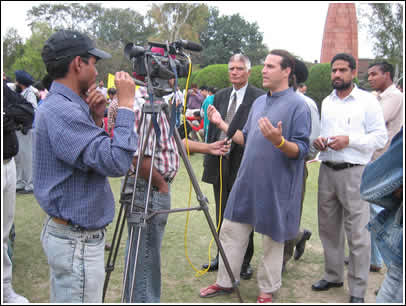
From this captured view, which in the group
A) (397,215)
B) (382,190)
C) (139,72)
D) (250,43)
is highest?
(250,43)

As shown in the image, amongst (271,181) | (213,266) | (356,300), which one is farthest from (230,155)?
(356,300)

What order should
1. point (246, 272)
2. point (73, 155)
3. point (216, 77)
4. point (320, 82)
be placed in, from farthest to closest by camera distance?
point (216, 77) → point (320, 82) → point (246, 272) → point (73, 155)

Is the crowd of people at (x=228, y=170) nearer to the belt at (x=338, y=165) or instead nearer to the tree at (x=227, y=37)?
the belt at (x=338, y=165)

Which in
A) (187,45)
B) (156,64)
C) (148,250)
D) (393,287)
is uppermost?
(187,45)

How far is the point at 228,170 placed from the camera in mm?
4047

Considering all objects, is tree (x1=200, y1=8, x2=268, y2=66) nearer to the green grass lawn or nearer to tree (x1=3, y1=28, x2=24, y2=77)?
tree (x1=3, y1=28, x2=24, y2=77)

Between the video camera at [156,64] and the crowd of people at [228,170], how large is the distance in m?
0.12

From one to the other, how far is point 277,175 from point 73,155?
1.80 m

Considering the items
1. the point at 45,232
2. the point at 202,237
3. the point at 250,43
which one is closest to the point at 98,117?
the point at 45,232

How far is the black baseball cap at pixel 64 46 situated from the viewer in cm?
196

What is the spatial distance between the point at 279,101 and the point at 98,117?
1.67 metres

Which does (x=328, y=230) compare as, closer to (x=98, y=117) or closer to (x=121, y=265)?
(x=121, y=265)

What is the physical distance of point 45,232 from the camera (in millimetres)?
2051

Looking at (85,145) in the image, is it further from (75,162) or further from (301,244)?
(301,244)
